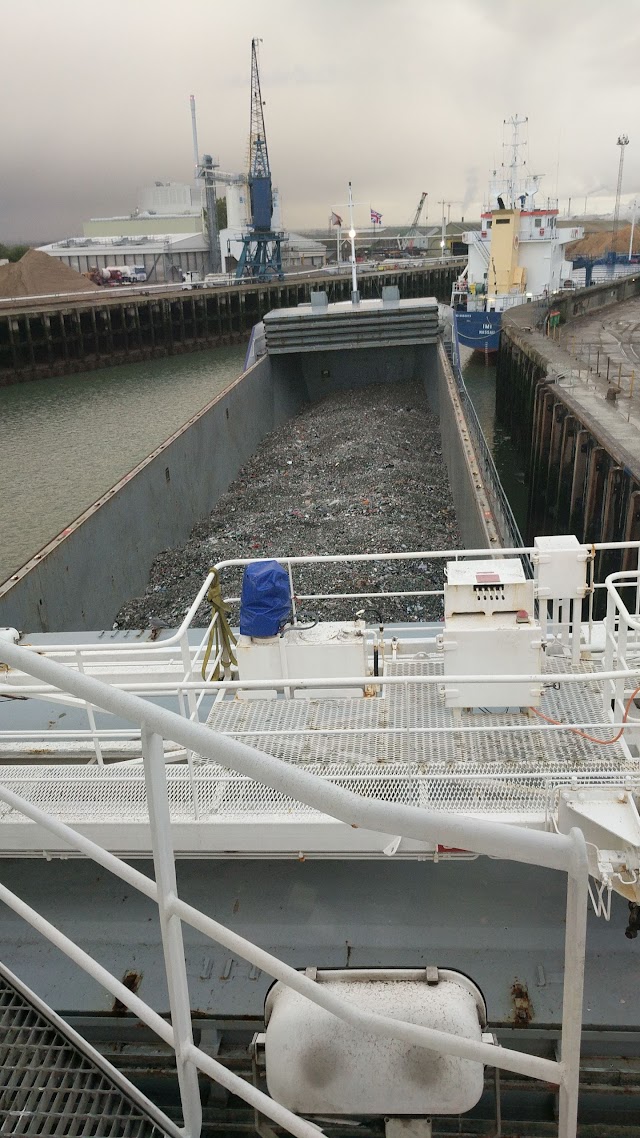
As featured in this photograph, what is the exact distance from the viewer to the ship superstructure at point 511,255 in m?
34.2

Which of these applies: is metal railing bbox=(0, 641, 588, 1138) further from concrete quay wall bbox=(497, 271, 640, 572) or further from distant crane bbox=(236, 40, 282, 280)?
distant crane bbox=(236, 40, 282, 280)

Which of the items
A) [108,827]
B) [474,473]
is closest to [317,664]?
[108,827]

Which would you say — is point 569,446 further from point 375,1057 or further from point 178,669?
point 375,1057

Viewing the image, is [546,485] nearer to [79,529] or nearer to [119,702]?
[79,529]

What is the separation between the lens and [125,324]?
1620 inches

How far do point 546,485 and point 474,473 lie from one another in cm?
666

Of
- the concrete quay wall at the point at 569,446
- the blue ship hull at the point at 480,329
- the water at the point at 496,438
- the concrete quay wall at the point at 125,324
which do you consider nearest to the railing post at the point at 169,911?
the concrete quay wall at the point at 569,446

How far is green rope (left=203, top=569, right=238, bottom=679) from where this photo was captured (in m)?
4.53

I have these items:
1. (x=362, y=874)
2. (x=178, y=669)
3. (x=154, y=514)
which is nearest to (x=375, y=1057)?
(x=362, y=874)

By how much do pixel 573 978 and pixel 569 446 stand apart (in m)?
14.0

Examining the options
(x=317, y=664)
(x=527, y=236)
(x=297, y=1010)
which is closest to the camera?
(x=297, y=1010)

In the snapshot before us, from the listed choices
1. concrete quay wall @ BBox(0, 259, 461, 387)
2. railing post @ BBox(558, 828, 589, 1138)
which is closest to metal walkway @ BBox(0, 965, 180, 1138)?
railing post @ BBox(558, 828, 589, 1138)

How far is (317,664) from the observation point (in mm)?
4422

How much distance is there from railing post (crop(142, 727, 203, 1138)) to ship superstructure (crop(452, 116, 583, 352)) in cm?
3308
